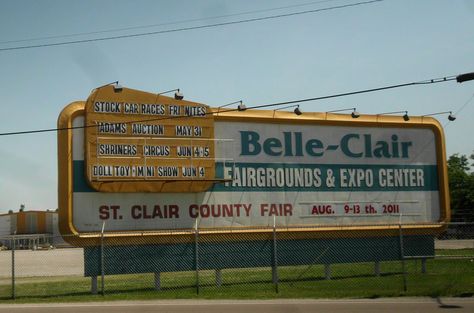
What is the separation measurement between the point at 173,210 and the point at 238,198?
Result: 2190mm

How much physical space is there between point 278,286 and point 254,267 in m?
1.70

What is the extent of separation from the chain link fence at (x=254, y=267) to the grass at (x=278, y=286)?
3cm

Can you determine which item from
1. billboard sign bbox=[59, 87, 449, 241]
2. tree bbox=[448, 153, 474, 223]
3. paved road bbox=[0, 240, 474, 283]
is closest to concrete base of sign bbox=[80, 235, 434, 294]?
billboard sign bbox=[59, 87, 449, 241]

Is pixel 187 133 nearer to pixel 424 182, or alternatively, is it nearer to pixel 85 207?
pixel 85 207

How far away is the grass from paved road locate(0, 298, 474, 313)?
0.78 m

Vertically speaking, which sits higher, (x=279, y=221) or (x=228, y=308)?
(x=279, y=221)

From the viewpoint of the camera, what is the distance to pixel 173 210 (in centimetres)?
1836

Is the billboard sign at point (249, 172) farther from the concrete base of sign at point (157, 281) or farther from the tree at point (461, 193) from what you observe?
the tree at point (461, 193)

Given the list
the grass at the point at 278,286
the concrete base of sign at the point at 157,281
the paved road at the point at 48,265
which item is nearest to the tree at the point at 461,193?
the paved road at the point at 48,265

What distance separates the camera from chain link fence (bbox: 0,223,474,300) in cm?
1638

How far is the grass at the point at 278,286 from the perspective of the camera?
619 inches

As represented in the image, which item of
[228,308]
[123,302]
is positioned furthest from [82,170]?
[228,308]

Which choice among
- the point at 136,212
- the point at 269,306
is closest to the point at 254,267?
the point at 136,212

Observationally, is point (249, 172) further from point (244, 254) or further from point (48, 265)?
point (48, 265)
